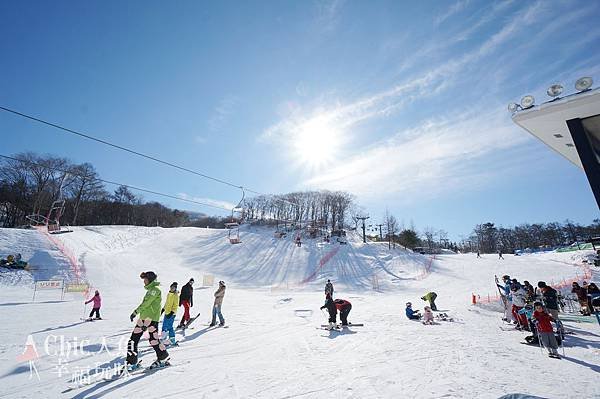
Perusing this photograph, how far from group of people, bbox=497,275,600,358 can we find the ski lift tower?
3098 millimetres

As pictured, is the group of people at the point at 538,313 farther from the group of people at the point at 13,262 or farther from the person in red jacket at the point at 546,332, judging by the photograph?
the group of people at the point at 13,262

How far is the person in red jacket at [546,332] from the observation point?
20.8ft

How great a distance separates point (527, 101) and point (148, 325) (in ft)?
34.4

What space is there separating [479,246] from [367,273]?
75.2 metres

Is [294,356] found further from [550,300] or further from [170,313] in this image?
[550,300]

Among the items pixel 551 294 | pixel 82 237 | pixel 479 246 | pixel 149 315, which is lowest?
pixel 149 315

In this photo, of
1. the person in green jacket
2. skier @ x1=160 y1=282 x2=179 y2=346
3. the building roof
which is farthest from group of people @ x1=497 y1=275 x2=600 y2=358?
skier @ x1=160 y1=282 x2=179 y2=346

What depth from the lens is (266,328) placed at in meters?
9.88

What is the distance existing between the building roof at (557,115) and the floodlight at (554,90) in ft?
0.81

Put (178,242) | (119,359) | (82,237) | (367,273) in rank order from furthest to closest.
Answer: (178,242)
(82,237)
(367,273)
(119,359)

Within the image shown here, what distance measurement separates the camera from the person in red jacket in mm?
6340

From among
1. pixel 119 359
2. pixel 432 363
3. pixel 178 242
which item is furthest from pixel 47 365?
pixel 178 242

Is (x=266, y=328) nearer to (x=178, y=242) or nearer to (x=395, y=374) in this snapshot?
(x=395, y=374)

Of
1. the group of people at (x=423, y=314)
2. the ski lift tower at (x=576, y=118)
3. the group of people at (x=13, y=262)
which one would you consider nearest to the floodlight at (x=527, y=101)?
the ski lift tower at (x=576, y=118)
